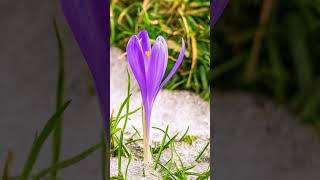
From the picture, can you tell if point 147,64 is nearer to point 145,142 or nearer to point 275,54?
point 145,142

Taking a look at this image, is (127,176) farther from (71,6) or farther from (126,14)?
(126,14)

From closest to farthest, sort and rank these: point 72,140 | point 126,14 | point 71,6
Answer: point 71,6 → point 72,140 → point 126,14

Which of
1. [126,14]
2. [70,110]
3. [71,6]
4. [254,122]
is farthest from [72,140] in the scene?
[126,14]

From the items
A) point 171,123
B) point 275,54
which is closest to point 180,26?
point 275,54

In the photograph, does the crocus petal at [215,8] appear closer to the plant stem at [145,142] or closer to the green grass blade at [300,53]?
the plant stem at [145,142]

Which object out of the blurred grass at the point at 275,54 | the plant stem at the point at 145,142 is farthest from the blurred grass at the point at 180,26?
the plant stem at the point at 145,142

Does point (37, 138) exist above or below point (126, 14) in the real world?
below

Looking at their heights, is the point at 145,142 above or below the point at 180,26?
below
